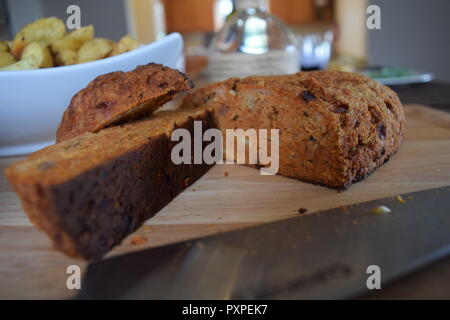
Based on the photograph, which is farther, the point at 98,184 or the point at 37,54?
the point at 37,54

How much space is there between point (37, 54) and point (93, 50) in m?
0.29

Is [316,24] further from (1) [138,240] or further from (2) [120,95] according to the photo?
(1) [138,240]

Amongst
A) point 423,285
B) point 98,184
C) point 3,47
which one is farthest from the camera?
point 3,47

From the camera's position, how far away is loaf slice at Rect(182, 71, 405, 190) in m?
1.64

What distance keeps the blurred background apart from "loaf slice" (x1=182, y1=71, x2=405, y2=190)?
2.14m

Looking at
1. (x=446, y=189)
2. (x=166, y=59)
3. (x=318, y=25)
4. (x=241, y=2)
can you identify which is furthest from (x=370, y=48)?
(x=446, y=189)

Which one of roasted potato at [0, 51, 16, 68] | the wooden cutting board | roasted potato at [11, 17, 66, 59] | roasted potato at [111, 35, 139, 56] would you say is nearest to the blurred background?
roasted potato at [111, 35, 139, 56]

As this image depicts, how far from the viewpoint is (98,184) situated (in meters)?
1.22

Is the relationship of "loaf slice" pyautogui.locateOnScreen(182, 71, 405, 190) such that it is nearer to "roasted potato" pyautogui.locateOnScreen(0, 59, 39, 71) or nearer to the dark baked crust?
the dark baked crust

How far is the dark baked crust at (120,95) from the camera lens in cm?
167

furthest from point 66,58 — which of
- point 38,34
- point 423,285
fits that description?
point 423,285
